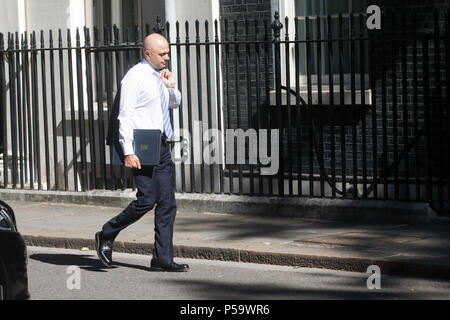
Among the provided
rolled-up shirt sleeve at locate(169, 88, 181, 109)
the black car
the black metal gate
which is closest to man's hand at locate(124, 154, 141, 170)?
rolled-up shirt sleeve at locate(169, 88, 181, 109)

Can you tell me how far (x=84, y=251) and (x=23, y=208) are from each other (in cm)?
290

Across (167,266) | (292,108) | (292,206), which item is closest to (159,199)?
(167,266)

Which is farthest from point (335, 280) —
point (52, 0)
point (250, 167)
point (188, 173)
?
point (52, 0)

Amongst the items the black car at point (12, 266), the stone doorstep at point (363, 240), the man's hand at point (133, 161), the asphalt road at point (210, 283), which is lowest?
the asphalt road at point (210, 283)

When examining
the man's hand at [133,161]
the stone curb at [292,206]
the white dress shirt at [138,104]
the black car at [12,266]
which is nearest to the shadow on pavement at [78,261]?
the man's hand at [133,161]

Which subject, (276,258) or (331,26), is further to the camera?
(331,26)

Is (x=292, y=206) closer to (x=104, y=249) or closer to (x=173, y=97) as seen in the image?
(x=173, y=97)

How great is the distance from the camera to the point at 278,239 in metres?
9.91

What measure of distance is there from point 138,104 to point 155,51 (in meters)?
0.48

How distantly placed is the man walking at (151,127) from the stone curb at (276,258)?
674 millimetres

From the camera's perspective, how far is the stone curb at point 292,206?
10711mm

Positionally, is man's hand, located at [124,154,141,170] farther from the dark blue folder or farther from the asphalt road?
the asphalt road

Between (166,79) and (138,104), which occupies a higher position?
(166,79)

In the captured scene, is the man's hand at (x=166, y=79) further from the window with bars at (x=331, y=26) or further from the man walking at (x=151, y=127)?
the window with bars at (x=331, y=26)
